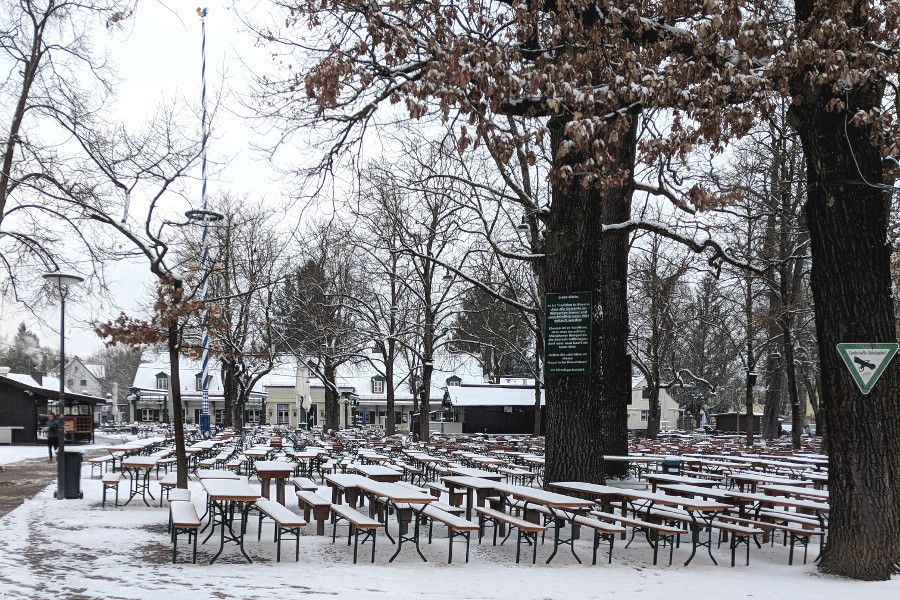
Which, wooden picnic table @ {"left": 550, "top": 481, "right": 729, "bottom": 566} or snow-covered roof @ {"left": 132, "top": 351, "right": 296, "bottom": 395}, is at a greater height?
snow-covered roof @ {"left": 132, "top": 351, "right": 296, "bottom": 395}

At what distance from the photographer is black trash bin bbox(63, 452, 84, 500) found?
48.8 ft

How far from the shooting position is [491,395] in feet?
170

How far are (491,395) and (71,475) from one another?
38225 mm

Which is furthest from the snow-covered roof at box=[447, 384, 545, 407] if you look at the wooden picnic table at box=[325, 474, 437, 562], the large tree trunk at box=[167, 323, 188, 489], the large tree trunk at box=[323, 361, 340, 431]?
the wooden picnic table at box=[325, 474, 437, 562]

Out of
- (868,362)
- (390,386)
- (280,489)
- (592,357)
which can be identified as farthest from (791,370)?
(280,489)

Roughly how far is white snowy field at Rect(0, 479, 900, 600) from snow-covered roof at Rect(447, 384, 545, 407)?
4016 centimetres

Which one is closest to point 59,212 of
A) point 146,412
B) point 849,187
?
point 849,187

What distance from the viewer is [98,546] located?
9672mm

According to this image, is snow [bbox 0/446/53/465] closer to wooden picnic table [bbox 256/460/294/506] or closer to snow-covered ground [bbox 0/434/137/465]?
snow-covered ground [bbox 0/434/137/465]

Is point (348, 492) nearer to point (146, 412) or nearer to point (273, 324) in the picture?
point (273, 324)

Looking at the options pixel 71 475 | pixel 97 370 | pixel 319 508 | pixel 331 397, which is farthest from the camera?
pixel 97 370

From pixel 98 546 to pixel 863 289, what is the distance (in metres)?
9.02

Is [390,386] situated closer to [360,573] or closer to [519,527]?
[519,527]

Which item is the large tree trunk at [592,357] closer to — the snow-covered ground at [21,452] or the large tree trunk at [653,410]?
the snow-covered ground at [21,452]
